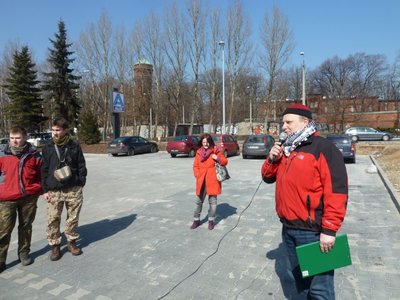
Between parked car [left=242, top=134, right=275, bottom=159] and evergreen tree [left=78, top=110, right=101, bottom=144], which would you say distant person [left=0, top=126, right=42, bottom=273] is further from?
evergreen tree [left=78, top=110, right=101, bottom=144]

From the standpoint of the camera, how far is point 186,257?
4465 millimetres

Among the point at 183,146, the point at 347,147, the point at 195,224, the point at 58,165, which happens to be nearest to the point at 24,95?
the point at 183,146

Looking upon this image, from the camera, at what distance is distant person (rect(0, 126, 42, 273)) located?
4082mm

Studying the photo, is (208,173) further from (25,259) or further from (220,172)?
(25,259)

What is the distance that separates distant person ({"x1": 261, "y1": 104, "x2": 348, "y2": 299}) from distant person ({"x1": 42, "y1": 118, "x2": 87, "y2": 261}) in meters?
2.89

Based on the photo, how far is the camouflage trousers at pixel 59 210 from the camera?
173 inches

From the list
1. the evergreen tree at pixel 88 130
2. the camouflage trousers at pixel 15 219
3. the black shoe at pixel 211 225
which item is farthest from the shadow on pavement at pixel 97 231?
the evergreen tree at pixel 88 130

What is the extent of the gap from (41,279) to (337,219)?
11.2 ft

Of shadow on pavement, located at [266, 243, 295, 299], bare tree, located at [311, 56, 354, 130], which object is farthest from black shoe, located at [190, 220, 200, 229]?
bare tree, located at [311, 56, 354, 130]

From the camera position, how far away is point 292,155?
2.61 m

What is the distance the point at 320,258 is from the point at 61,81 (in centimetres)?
3887

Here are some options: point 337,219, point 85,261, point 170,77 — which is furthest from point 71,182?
point 170,77

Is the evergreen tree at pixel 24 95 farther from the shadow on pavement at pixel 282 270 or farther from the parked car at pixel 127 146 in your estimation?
the shadow on pavement at pixel 282 270

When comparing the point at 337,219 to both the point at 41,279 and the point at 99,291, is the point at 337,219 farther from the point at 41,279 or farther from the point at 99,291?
the point at 41,279
